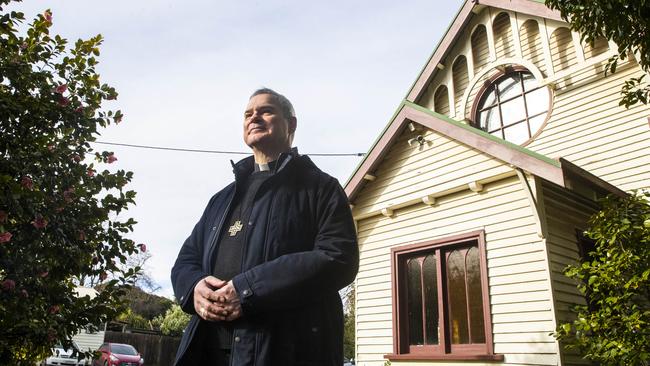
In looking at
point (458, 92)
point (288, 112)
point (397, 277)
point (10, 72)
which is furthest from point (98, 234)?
point (458, 92)

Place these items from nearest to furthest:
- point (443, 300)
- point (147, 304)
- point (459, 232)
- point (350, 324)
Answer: point (443, 300)
point (459, 232)
point (350, 324)
point (147, 304)

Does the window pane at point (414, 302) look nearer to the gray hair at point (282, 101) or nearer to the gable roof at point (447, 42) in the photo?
the gable roof at point (447, 42)

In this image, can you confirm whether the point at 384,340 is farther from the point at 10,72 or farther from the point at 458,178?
the point at 10,72

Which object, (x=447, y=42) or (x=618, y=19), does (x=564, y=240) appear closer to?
(x=618, y=19)

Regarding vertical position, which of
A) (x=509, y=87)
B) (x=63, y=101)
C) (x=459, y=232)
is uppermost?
(x=509, y=87)

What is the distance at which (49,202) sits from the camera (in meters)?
5.01

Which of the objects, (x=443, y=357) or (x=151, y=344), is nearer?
(x=443, y=357)

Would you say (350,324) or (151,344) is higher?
(350,324)

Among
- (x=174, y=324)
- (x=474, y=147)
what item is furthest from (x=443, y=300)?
(x=174, y=324)

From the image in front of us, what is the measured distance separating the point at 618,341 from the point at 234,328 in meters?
5.01

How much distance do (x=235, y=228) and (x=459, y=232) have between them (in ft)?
20.0

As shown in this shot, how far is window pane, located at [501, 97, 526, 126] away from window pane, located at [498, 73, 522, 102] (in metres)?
0.18

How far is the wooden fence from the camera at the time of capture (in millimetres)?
29016

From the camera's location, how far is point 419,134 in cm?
866
